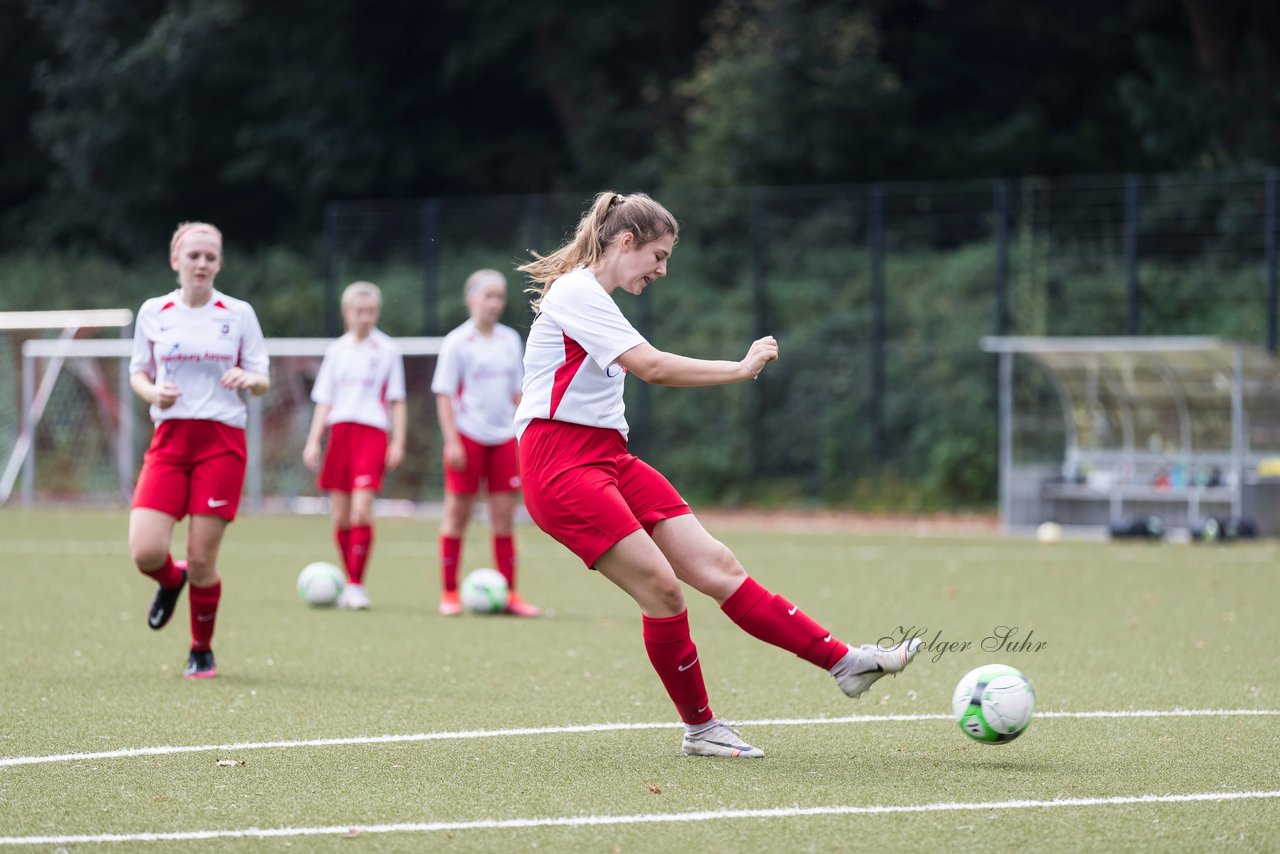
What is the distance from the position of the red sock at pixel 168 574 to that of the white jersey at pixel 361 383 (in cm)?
320

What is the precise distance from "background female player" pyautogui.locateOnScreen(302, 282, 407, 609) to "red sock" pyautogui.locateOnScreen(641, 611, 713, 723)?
5.40m

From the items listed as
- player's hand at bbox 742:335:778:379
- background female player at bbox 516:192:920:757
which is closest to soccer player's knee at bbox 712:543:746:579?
background female player at bbox 516:192:920:757

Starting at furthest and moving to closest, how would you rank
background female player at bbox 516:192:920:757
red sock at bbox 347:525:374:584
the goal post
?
the goal post < red sock at bbox 347:525:374:584 < background female player at bbox 516:192:920:757

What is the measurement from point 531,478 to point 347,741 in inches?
46.7

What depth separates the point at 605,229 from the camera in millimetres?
5801

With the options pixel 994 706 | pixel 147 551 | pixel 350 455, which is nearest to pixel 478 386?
pixel 350 455

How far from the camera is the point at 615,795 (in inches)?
203

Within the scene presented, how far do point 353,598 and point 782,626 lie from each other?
5.50 meters

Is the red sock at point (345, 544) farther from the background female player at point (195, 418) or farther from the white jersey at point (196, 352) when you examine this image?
the white jersey at point (196, 352)

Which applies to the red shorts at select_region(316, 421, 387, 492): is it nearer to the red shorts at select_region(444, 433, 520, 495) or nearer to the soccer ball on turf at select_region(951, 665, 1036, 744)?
the red shorts at select_region(444, 433, 520, 495)

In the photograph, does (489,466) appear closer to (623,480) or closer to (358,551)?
(358,551)

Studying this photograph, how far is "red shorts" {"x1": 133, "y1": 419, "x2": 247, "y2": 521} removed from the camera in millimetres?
7496

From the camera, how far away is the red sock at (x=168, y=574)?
7672mm

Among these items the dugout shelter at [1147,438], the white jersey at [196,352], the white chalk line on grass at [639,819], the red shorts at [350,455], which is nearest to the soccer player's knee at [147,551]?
the white jersey at [196,352]
